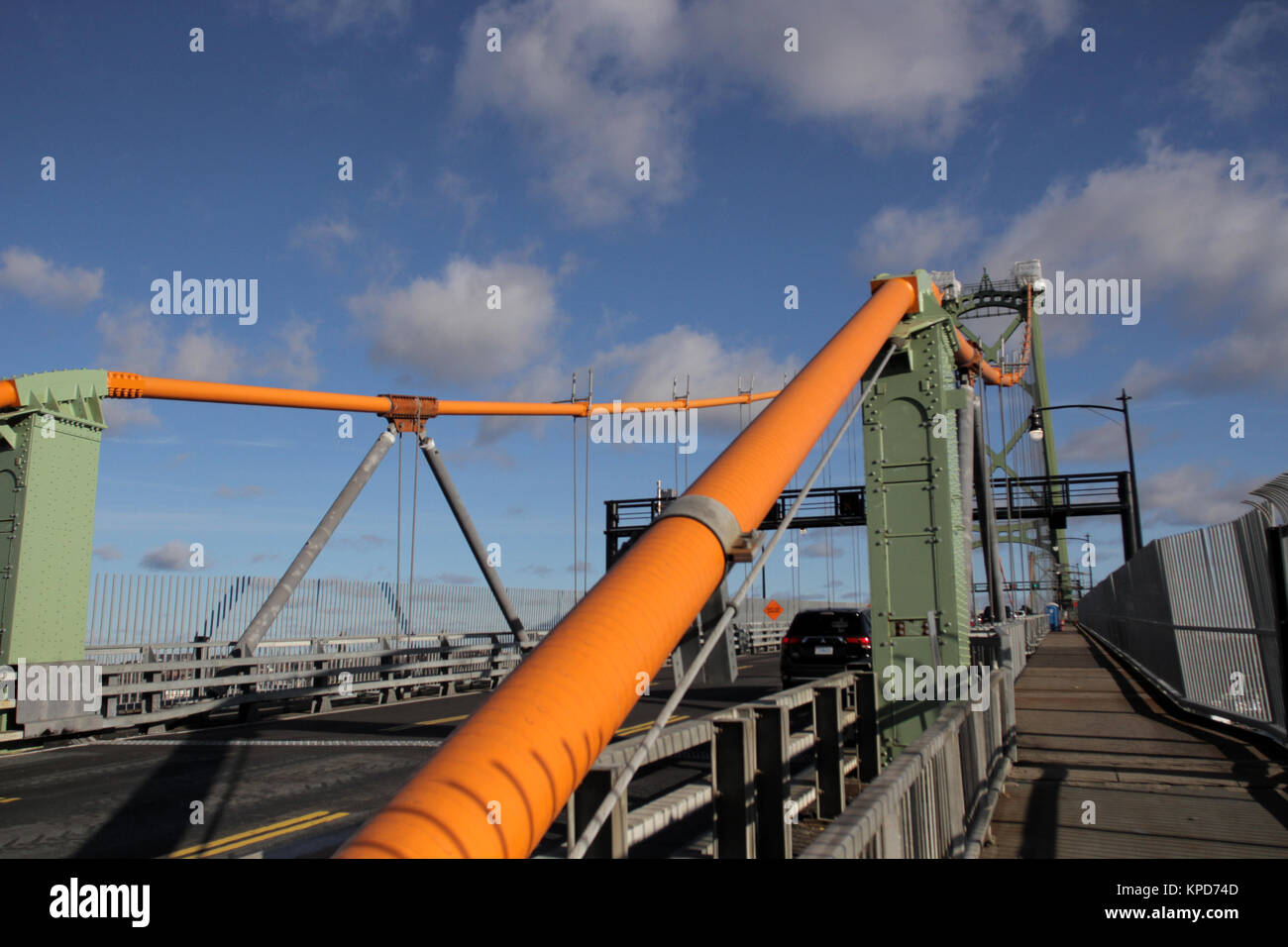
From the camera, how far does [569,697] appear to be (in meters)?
2.67

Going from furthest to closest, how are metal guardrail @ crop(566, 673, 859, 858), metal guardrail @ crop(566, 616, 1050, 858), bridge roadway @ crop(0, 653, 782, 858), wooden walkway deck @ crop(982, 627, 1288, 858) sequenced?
bridge roadway @ crop(0, 653, 782, 858), wooden walkway deck @ crop(982, 627, 1288, 858), metal guardrail @ crop(566, 673, 859, 858), metal guardrail @ crop(566, 616, 1050, 858)

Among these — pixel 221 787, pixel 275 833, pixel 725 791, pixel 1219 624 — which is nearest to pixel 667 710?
pixel 725 791

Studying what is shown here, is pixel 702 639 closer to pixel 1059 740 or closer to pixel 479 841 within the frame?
pixel 479 841

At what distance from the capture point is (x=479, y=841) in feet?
7.52

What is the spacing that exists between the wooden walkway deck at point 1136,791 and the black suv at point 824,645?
5036 millimetres

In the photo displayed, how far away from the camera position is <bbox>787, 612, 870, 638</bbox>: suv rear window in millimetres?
18391

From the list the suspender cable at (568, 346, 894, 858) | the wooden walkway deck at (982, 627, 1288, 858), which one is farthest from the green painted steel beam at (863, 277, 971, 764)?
the suspender cable at (568, 346, 894, 858)

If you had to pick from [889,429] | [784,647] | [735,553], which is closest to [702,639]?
[735,553]

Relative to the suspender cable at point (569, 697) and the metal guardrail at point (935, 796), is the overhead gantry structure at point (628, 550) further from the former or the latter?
the metal guardrail at point (935, 796)

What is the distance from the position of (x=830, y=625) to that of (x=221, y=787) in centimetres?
1232

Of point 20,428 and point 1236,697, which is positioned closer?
point 1236,697

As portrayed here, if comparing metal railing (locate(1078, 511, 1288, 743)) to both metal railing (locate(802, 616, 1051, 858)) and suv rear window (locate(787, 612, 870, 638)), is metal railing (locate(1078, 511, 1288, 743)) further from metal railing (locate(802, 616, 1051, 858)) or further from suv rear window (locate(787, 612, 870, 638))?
suv rear window (locate(787, 612, 870, 638))

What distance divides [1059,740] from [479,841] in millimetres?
9612

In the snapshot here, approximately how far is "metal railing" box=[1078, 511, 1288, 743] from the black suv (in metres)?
5.07
